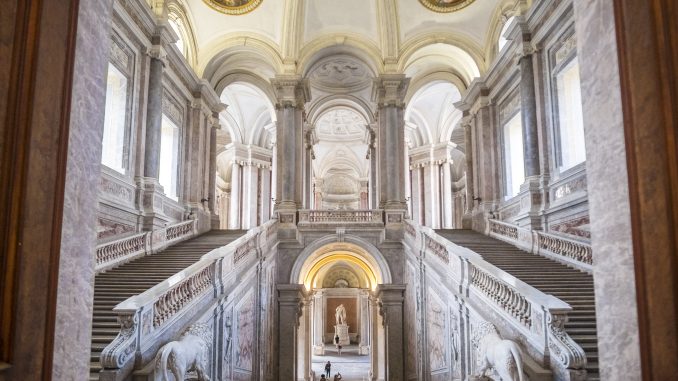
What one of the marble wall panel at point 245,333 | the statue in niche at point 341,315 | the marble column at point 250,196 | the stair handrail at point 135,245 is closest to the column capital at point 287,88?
the stair handrail at point 135,245

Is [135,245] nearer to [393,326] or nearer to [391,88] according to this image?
[393,326]

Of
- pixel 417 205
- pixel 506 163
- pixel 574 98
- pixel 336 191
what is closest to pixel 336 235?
pixel 506 163

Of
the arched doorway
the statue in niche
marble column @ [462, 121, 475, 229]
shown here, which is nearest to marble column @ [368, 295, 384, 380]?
the arched doorway

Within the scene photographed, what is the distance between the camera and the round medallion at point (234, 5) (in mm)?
18156

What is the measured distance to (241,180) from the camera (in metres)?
27.7

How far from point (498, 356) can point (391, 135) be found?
43.7 ft

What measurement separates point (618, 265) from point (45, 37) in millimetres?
3830

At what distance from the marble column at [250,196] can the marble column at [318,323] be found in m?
6.22

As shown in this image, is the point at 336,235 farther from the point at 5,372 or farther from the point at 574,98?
the point at 5,372

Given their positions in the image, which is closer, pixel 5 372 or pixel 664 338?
pixel 5 372

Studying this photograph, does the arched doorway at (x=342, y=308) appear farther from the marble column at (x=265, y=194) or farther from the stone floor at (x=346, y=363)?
the marble column at (x=265, y=194)

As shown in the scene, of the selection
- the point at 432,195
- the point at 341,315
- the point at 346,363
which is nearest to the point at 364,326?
the point at 341,315

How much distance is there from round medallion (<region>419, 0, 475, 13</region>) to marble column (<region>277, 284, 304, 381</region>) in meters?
10.8

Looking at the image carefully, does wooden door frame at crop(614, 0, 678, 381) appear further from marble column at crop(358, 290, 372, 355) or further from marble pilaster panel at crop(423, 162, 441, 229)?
marble column at crop(358, 290, 372, 355)
